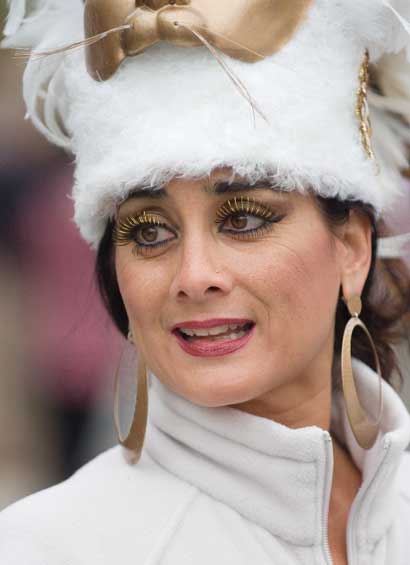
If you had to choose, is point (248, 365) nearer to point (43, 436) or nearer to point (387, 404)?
point (387, 404)

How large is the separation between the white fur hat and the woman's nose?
159mm

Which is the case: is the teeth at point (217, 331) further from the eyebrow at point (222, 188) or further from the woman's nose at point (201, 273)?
the eyebrow at point (222, 188)

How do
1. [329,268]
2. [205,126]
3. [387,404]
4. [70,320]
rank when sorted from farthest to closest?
[70,320] < [387,404] < [329,268] < [205,126]

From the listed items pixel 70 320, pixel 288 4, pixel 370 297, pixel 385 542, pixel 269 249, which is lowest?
pixel 70 320

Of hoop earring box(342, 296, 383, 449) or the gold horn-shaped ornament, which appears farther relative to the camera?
hoop earring box(342, 296, 383, 449)

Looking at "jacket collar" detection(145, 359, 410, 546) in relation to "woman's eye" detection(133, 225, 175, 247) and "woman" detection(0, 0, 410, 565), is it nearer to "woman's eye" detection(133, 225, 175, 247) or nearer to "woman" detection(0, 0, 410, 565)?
"woman" detection(0, 0, 410, 565)

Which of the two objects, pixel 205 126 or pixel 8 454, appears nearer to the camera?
pixel 205 126

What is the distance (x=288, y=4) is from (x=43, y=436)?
114 inches

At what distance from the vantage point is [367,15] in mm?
2537

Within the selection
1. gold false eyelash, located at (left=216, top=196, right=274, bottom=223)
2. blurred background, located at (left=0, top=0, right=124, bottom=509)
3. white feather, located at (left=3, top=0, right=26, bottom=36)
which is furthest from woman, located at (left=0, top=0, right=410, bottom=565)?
blurred background, located at (left=0, top=0, right=124, bottom=509)

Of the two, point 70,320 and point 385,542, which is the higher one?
point 385,542

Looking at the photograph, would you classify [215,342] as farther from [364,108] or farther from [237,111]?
[364,108]

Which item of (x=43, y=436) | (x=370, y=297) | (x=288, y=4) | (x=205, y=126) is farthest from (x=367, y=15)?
(x=43, y=436)

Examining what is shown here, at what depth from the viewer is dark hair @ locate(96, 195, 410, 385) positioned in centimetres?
258
